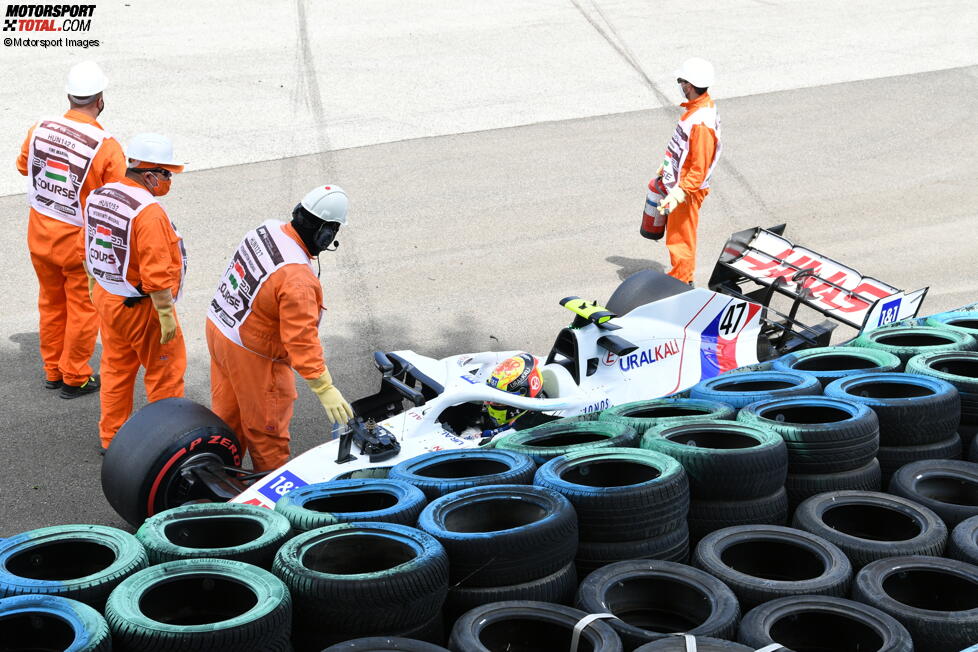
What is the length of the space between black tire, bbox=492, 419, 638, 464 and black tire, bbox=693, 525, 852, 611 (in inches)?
36.4

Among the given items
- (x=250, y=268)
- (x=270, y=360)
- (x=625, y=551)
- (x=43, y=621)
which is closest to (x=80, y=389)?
(x=270, y=360)

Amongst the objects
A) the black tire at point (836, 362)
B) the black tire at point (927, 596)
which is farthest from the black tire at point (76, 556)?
the black tire at point (836, 362)

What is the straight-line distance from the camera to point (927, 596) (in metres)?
4.81

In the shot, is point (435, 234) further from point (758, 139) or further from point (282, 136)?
point (758, 139)

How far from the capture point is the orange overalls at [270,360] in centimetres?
638

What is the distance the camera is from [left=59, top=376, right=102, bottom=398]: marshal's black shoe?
8.49 m

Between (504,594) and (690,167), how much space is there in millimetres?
6402

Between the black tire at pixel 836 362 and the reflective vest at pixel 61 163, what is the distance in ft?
17.0

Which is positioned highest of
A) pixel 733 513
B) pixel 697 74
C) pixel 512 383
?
pixel 697 74

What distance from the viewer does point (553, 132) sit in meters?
15.2

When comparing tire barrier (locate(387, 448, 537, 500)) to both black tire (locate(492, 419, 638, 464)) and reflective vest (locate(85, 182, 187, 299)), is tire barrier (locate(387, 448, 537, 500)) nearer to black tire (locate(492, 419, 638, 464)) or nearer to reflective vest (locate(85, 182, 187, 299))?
black tire (locate(492, 419, 638, 464))

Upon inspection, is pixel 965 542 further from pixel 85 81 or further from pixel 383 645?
pixel 85 81

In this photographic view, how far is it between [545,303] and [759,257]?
7.10 feet

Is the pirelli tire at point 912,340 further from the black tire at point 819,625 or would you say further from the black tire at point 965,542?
the black tire at point 819,625
